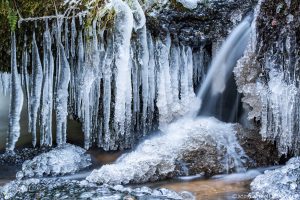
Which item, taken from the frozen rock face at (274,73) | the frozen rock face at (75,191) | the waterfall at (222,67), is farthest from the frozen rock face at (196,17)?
the frozen rock face at (75,191)

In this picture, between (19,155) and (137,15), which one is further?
(19,155)

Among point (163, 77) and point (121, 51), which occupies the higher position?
point (121, 51)

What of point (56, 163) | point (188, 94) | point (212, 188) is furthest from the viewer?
point (188, 94)

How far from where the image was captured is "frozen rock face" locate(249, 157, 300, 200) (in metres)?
4.04

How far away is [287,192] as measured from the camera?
4051 mm

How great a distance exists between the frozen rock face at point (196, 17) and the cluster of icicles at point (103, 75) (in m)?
0.11

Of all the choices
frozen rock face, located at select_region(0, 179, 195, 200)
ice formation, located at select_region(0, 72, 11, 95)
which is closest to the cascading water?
frozen rock face, located at select_region(0, 179, 195, 200)

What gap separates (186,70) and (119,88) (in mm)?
689

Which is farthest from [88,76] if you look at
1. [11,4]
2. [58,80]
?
[11,4]

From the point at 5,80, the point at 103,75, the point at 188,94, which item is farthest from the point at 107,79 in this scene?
the point at 5,80

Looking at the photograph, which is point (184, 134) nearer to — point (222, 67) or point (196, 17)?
point (222, 67)

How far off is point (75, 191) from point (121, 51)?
4.31 feet

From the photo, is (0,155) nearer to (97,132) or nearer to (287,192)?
(97,132)

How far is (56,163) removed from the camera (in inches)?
190
